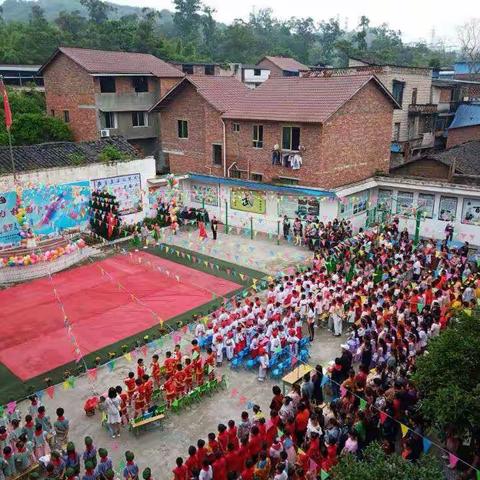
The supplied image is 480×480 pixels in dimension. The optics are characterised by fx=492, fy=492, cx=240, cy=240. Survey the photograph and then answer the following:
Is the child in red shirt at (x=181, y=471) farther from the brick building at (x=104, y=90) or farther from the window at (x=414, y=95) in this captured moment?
the window at (x=414, y=95)

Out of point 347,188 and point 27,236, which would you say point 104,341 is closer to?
point 27,236

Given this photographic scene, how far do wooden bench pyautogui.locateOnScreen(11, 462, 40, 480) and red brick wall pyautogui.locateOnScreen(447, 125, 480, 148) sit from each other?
99.4 feet

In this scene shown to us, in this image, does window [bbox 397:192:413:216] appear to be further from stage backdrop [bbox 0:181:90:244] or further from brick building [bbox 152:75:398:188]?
stage backdrop [bbox 0:181:90:244]

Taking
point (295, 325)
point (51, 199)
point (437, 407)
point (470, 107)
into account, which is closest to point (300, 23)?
point (470, 107)

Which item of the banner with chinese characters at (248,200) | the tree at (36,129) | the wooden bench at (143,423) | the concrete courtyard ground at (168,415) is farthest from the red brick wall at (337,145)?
the wooden bench at (143,423)

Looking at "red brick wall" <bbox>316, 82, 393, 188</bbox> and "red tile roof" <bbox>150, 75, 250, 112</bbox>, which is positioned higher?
"red tile roof" <bbox>150, 75, 250, 112</bbox>

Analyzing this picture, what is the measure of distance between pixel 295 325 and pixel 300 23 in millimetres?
79771

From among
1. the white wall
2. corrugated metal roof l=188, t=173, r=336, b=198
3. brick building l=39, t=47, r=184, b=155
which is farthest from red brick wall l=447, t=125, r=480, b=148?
the white wall

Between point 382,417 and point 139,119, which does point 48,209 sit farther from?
point 382,417

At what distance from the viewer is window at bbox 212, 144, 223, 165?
26.5 m

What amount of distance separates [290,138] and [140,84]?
15434mm

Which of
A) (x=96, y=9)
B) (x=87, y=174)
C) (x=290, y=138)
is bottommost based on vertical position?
(x=87, y=174)

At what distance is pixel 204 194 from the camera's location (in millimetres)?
27188

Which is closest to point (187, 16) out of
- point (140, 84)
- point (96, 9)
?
point (96, 9)
